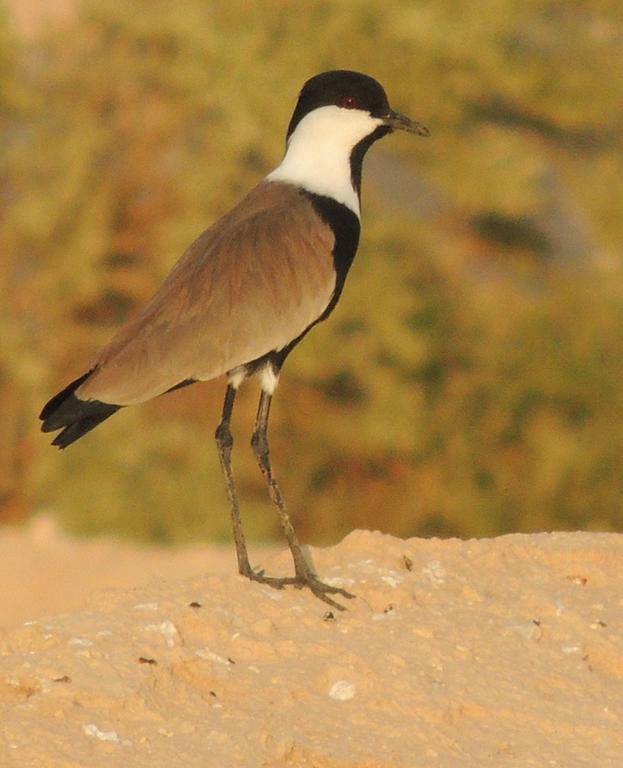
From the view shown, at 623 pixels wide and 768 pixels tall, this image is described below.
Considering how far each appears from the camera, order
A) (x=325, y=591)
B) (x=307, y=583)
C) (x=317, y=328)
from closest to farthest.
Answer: (x=325, y=591), (x=307, y=583), (x=317, y=328)

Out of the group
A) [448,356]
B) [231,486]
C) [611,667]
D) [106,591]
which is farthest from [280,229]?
[448,356]

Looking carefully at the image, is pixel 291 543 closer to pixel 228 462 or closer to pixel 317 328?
pixel 228 462

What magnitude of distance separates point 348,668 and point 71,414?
159 centimetres

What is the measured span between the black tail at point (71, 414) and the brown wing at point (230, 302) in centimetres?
7

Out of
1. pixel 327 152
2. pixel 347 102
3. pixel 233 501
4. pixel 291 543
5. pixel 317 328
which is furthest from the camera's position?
pixel 317 328

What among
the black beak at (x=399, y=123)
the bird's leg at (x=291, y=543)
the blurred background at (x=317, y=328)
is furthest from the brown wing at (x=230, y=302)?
the blurred background at (x=317, y=328)

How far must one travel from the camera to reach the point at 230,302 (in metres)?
6.78

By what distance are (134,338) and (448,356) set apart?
885 cm

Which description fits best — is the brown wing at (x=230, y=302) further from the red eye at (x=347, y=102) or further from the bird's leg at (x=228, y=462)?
the red eye at (x=347, y=102)

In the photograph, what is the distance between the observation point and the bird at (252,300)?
654cm

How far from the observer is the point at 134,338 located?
22.0 ft

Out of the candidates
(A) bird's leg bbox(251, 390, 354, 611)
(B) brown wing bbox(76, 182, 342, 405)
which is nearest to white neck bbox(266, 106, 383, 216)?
(B) brown wing bbox(76, 182, 342, 405)

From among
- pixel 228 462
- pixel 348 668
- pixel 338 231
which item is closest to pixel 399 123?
pixel 338 231

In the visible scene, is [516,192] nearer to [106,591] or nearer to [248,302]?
[248,302]
